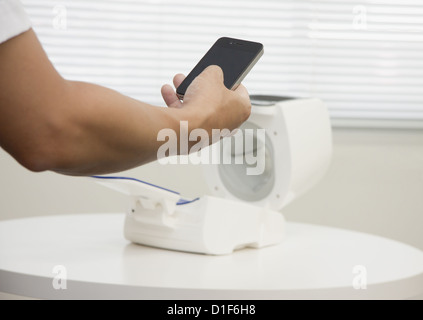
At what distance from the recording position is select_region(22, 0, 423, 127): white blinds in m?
2.75

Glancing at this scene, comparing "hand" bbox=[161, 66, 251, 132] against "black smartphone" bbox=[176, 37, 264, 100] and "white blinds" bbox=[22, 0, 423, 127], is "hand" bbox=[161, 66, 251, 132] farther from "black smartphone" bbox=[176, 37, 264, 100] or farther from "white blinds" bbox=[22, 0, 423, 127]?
"white blinds" bbox=[22, 0, 423, 127]

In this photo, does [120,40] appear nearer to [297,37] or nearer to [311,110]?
[297,37]

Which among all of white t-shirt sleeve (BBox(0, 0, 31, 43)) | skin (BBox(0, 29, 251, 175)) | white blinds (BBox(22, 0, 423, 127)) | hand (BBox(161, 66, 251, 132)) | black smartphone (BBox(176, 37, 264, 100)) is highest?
white blinds (BBox(22, 0, 423, 127))

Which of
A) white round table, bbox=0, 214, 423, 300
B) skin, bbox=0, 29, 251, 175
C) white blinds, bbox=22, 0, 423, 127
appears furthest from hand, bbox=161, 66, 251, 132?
white blinds, bbox=22, 0, 423, 127

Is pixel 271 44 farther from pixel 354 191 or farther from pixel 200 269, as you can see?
pixel 200 269

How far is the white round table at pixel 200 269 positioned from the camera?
1.13 metres

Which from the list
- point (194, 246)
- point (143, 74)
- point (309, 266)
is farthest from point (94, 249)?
point (143, 74)

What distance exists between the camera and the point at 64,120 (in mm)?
559

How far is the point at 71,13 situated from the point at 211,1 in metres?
0.59

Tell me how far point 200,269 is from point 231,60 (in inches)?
17.3

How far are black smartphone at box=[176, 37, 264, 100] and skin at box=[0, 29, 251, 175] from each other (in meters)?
0.33

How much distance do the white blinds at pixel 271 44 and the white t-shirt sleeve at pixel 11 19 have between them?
88.4 inches

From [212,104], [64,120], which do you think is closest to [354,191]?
[212,104]

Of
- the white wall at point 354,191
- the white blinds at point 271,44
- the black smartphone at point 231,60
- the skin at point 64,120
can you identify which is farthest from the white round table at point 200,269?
the white blinds at point 271,44
